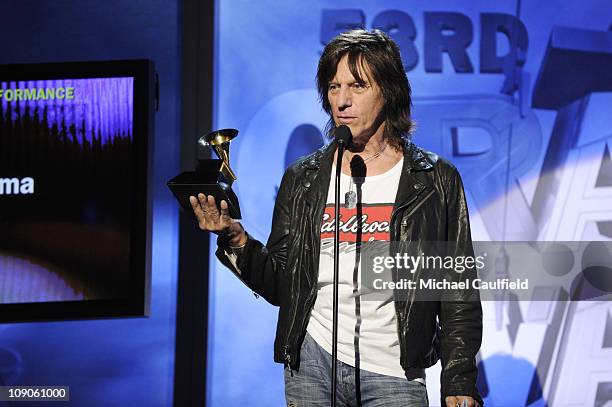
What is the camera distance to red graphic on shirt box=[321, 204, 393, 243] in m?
2.67

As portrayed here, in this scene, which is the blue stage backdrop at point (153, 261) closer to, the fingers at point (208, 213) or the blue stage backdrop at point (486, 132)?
the blue stage backdrop at point (486, 132)

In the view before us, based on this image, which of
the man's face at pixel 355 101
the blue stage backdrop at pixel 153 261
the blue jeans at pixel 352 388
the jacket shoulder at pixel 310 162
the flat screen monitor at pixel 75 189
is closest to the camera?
the blue jeans at pixel 352 388

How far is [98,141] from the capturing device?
13.9 feet

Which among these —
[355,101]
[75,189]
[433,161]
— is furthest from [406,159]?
[75,189]

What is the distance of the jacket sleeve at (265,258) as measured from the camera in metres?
2.82

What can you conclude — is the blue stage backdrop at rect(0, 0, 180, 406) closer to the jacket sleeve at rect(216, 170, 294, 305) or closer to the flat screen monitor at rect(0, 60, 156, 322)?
the flat screen monitor at rect(0, 60, 156, 322)

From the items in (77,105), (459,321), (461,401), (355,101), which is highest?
(77,105)

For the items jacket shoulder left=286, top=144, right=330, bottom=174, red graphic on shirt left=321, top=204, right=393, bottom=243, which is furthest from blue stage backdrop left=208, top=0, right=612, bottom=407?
red graphic on shirt left=321, top=204, right=393, bottom=243

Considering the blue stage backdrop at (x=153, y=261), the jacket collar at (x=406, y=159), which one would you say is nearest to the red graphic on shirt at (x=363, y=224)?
the jacket collar at (x=406, y=159)

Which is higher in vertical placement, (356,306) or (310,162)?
(310,162)

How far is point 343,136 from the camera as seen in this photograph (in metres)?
2.59

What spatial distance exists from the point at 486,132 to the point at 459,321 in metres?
1.97

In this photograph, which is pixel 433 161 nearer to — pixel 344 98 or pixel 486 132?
pixel 344 98

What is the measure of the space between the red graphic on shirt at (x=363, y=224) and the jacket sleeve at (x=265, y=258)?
0.21 metres
